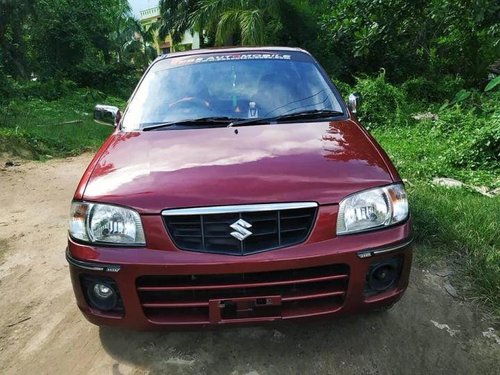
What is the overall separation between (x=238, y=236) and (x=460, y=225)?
2.40 m

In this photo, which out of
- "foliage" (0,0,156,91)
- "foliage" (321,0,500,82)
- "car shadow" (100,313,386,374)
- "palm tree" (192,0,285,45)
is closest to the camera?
"car shadow" (100,313,386,374)

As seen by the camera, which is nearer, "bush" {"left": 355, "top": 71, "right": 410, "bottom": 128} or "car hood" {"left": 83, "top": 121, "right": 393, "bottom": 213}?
"car hood" {"left": 83, "top": 121, "right": 393, "bottom": 213}

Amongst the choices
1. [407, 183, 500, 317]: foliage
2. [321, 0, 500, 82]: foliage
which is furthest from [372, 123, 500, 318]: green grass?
[321, 0, 500, 82]: foliage

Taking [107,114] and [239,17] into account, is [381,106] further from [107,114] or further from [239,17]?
[239,17]

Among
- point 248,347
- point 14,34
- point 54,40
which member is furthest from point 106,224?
point 54,40

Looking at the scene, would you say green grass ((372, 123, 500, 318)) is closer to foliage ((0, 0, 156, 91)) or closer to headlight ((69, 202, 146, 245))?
headlight ((69, 202, 146, 245))

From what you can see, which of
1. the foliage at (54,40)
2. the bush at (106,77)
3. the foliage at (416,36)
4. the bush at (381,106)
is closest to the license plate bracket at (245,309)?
the foliage at (416,36)

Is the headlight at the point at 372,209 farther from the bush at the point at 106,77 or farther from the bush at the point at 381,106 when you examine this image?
the bush at the point at 106,77

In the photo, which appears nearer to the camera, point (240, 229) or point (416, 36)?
point (240, 229)

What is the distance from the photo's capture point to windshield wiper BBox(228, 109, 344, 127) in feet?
9.91

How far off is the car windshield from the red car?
0.70 metres

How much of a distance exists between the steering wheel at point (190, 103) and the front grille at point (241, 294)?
144 cm

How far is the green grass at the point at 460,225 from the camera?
3150 millimetres

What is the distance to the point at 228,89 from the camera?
3418 millimetres
